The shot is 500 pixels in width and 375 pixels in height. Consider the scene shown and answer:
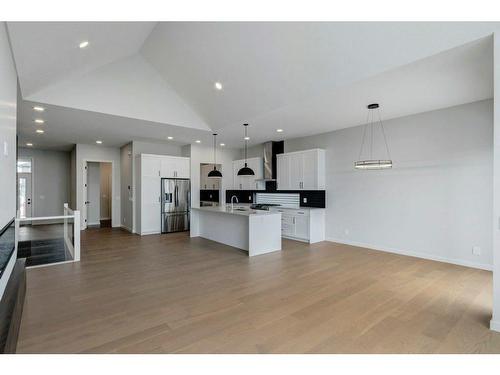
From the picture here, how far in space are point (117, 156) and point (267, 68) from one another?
22.9 feet

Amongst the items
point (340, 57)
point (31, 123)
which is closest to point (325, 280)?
point (340, 57)

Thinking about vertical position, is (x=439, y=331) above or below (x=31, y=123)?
below

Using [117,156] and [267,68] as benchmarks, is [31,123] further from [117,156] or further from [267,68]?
[267,68]

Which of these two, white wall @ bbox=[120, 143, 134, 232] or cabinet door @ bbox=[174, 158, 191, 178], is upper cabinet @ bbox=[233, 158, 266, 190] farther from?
white wall @ bbox=[120, 143, 134, 232]

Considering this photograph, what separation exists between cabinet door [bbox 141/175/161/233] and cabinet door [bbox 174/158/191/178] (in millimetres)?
634

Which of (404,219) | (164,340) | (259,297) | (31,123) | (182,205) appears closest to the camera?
(164,340)

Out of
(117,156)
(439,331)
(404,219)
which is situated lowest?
(439,331)

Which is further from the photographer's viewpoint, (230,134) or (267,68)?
(230,134)

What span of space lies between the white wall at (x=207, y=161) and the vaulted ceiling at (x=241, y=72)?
6.99ft

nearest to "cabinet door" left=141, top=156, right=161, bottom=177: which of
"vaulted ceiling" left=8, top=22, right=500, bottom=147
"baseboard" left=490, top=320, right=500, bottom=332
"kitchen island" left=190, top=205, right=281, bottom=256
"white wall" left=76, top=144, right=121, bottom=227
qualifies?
"vaulted ceiling" left=8, top=22, right=500, bottom=147

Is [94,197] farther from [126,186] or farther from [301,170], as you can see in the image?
[301,170]

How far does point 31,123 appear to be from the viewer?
5.64 meters

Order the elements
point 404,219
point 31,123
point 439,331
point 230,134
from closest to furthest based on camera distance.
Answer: point 439,331 < point 404,219 < point 31,123 < point 230,134

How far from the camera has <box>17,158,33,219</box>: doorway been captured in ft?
29.9
